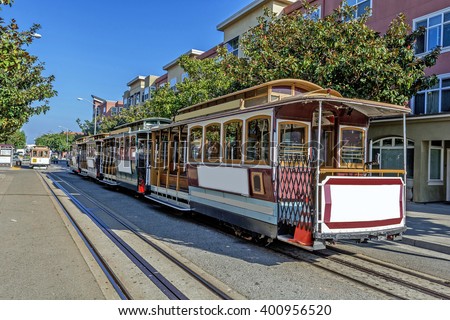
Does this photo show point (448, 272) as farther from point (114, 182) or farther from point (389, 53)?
point (114, 182)

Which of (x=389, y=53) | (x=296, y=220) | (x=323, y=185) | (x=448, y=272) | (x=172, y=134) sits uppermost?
(x=389, y=53)

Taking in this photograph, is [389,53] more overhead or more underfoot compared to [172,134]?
more overhead

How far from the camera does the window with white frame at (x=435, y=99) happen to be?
15094 mm

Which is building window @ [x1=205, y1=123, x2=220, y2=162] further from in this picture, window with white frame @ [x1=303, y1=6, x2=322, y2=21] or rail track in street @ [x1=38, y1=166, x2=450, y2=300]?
window with white frame @ [x1=303, y1=6, x2=322, y2=21]

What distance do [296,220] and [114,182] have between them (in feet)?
44.5

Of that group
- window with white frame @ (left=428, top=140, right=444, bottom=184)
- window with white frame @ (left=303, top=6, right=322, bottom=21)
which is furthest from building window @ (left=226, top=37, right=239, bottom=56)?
window with white frame @ (left=428, top=140, right=444, bottom=184)

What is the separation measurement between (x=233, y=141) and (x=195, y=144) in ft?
6.44

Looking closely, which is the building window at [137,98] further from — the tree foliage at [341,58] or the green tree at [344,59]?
the green tree at [344,59]

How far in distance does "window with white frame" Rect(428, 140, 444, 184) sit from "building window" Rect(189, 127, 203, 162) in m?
11.0

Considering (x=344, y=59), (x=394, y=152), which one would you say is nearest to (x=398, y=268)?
(x=344, y=59)

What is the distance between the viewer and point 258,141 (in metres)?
7.22

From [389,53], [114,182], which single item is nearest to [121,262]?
[389,53]

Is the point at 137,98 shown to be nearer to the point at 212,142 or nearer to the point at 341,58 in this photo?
the point at 341,58

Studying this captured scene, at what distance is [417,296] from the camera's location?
4957mm
